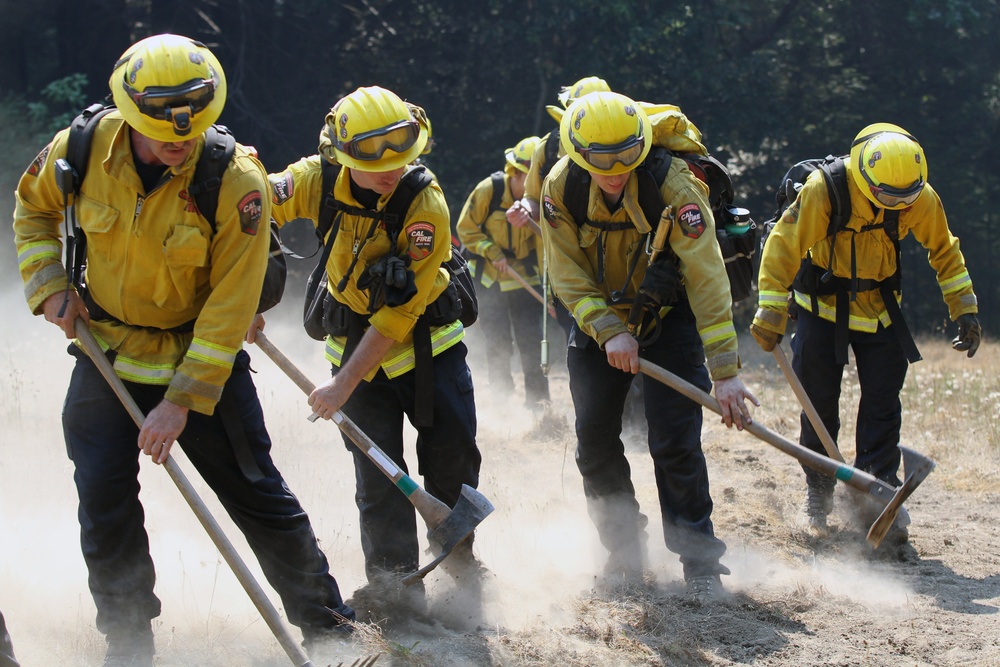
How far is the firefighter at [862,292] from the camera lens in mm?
5543

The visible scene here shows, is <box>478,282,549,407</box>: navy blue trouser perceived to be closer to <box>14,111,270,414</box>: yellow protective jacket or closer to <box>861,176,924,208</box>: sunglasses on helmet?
<box>861,176,924,208</box>: sunglasses on helmet

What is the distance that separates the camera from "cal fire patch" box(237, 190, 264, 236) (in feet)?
12.3

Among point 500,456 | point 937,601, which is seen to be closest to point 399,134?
point 937,601

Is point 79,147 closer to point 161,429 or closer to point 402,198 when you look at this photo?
point 161,429

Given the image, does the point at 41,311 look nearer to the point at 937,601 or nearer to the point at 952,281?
the point at 937,601

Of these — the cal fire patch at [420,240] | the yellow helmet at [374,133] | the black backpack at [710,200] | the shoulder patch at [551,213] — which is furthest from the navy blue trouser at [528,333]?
the yellow helmet at [374,133]

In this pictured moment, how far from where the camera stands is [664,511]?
511 cm

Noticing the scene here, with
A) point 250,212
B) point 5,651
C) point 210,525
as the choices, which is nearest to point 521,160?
point 250,212

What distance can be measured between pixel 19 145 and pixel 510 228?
666 cm

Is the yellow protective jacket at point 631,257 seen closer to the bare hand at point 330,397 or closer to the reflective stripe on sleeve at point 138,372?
the bare hand at point 330,397

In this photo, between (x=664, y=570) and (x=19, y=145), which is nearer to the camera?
(x=664, y=570)

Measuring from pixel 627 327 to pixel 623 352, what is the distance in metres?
0.22

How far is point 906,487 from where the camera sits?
190 inches

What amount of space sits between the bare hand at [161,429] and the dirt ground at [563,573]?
2.92 ft
